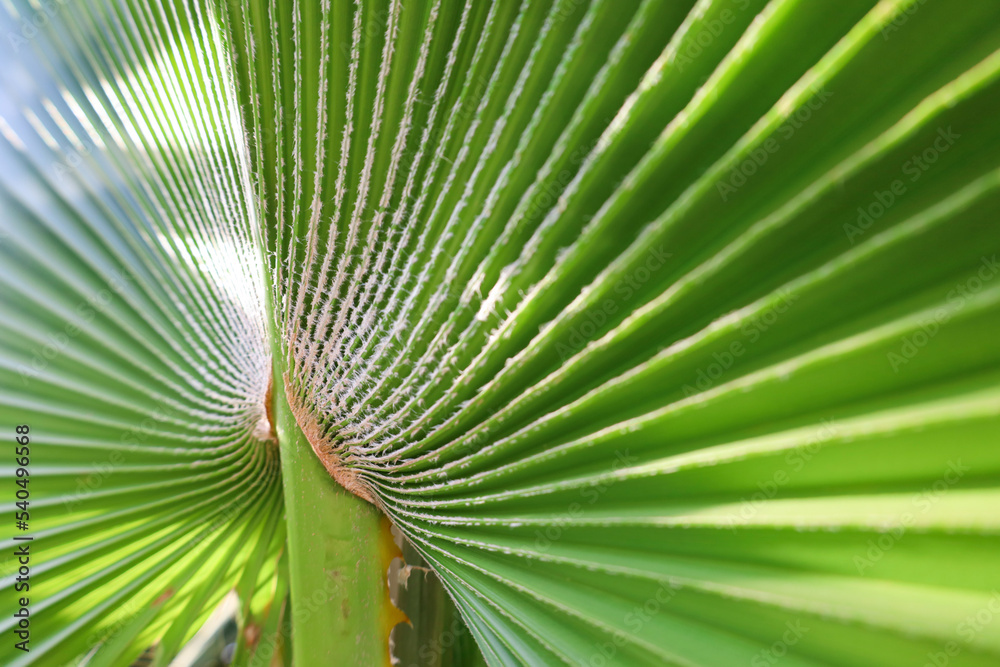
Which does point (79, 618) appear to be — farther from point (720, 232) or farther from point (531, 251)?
point (720, 232)

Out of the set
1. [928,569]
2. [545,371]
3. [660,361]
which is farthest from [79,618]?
[928,569]

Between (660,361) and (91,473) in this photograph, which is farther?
(91,473)

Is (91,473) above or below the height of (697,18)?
below

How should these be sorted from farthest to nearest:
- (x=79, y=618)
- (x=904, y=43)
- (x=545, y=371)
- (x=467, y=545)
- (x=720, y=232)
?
(x=79, y=618) → (x=467, y=545) → (x=545, y=371) → (x=720, y=232) → (x=904, y=43)

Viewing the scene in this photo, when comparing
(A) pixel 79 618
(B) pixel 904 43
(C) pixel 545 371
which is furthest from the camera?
(A) pixel 79 618

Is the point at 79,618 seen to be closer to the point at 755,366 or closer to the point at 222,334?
the point at 222,334

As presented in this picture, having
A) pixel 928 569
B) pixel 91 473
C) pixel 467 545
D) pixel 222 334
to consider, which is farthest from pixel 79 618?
pixel 928 569

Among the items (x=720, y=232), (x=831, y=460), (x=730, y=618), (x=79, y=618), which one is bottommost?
(x=79, y=618)
